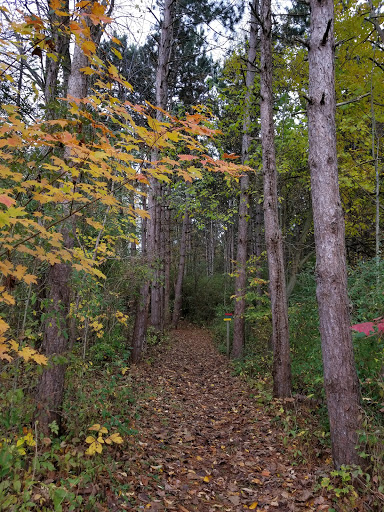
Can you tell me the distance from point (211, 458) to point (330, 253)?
3.14m

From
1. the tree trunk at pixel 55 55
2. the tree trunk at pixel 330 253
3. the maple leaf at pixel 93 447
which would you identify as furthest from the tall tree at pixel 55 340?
the tree trunk at pixel 330 253

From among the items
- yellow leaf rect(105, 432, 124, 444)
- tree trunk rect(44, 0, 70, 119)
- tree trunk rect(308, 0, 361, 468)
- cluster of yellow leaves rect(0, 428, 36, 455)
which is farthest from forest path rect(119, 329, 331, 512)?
tree trunk rect(44, 0, 70, 119)

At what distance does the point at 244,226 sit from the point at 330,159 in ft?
18.9

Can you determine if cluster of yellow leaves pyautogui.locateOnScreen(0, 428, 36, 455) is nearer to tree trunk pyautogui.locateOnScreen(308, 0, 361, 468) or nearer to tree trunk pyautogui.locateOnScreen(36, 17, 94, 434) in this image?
tree trunk pyautogui.locateOnScreen(36, 17, 94, 434)

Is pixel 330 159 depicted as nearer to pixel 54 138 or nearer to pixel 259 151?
pixel 54 138

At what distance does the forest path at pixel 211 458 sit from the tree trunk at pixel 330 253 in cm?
74

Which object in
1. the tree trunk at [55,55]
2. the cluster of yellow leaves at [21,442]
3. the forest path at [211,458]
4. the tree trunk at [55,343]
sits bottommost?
the forest path at [211,458]

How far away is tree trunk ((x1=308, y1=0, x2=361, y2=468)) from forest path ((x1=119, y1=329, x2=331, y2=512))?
74 cm

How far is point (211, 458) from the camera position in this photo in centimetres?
429

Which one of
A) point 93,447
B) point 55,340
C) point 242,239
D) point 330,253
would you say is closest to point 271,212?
point 330,253

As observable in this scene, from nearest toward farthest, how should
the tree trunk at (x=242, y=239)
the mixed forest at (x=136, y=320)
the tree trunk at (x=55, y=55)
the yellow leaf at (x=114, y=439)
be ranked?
the mixed forest at (x=136, y=320), the tree trunk at (x=55, y=55), the yellow leaf at (x=114, y=439), the tree trunk at (x=242, y=239)

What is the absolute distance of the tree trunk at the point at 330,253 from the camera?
11.7 ft

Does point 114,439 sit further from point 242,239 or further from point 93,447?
point 242,239

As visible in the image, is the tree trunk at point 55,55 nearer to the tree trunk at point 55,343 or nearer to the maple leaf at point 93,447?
the tree trunk at point 55,343
